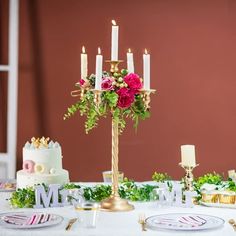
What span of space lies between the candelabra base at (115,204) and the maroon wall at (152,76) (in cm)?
158

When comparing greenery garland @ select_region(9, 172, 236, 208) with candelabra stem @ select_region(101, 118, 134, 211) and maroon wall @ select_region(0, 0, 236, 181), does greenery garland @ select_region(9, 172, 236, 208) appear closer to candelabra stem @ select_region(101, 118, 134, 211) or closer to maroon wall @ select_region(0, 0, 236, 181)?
candelabra stem @ select_region(101, 118, 134, 211)

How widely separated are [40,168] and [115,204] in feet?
1.25

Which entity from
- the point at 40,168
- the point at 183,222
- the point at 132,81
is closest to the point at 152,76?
the point at 40,168

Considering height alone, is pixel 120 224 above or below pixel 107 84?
below

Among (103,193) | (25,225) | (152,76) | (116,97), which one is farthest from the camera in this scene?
(152,76)

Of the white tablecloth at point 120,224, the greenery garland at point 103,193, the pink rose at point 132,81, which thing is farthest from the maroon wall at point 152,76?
the pink rose at point 132,81

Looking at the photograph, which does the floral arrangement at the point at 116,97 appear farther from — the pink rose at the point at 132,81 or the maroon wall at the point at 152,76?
the maroon wall at the point at 152,76

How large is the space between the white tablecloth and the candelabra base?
0.08 ft

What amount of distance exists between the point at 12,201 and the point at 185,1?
191cm

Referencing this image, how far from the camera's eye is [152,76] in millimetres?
3533

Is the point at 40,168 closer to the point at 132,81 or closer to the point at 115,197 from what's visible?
the point at 115,197

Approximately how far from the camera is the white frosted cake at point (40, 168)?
85.8 inches

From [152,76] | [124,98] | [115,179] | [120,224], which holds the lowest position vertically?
[120,224]

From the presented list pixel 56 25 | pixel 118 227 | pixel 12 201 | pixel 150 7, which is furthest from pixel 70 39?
pixel 118 227
